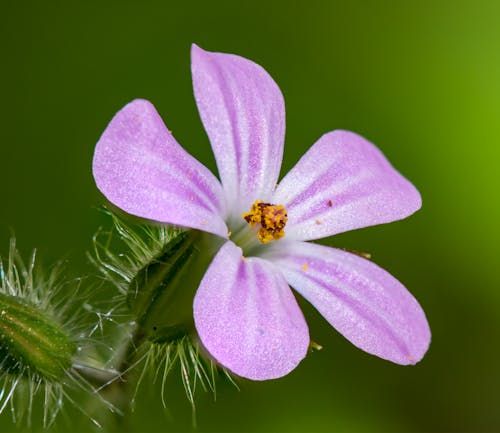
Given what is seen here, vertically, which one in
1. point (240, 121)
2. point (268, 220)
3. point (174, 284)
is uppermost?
point (240, 121)

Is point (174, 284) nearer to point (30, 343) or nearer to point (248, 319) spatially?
point (248, 319)

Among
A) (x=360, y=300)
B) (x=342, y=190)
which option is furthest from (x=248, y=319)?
(x=342, y=190)

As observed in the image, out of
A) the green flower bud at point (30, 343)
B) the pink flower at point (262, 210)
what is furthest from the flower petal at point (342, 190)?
the green flower bud at point (30, 343)

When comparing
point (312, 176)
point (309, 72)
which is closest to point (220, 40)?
point (309, 72)

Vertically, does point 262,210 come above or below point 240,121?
below

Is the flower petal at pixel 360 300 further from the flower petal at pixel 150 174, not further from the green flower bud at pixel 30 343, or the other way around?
the green flower bud at pixel 30 343

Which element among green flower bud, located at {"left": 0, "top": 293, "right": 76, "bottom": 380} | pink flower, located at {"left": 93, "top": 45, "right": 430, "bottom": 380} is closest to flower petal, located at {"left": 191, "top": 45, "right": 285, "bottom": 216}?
pink flower, located at {"left": 93, "top": 45, "right": 430, "bottom": 380}

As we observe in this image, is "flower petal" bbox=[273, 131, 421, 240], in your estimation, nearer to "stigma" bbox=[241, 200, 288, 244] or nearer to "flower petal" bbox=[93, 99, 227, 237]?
"stigma" bbox=[241, 200, 288, 244]

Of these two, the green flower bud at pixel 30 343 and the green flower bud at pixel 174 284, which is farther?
the green flower bud at pixel 30 343
